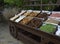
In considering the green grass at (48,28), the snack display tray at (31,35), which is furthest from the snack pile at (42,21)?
the snack display tray at (31,35)

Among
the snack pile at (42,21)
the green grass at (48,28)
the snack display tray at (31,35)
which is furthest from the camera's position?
the snack pile at (42,21)

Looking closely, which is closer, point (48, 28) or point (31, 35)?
point (48, 28)

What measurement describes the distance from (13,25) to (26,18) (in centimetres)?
99

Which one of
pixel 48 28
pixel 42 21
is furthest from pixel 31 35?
pixel 48 28

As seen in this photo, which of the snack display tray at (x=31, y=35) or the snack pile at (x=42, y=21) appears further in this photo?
the snack pile at (x=42, y=21)

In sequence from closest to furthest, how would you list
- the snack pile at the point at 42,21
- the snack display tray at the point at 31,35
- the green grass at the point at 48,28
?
the snack display tray at the point at 31,35
the green grass at the point at 48,28
the snack pile at the point at 42,21

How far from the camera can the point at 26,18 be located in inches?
290

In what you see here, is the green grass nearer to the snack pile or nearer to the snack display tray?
the snack pile

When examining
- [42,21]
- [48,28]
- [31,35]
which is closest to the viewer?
[48,28]

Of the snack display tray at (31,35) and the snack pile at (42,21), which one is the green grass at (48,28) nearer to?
the snack pile at (42,21)

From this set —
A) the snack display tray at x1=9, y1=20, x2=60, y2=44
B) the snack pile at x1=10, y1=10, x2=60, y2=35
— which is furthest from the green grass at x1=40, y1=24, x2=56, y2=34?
the snack display tray at x1=9, y1=20, x2=60, y2=44

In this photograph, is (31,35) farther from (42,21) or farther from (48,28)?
(48,28)

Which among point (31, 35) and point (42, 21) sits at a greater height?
point (42, 21)

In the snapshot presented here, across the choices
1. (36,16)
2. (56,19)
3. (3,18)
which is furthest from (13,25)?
(3,18)
